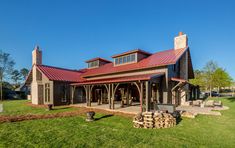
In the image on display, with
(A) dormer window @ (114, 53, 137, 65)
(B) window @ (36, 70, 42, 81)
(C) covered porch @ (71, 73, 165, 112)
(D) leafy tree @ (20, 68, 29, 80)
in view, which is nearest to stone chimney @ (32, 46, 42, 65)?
(B) window @ (36, 70, 42, 81)

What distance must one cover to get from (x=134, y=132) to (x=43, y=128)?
502 cm

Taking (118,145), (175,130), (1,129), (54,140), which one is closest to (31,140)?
(54,140)

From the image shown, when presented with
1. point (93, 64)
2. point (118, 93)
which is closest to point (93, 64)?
point (93, 64)

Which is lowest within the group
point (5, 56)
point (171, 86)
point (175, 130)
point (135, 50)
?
point (175, 130)

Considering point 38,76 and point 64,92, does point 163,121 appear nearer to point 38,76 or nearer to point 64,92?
point 64,92

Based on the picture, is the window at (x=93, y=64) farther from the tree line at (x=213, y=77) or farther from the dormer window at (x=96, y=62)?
the tree line at (x=213, y=77)

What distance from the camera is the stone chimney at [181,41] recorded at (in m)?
16.7

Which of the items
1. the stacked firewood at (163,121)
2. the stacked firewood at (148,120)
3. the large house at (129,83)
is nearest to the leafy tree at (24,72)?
the large house at (129,83)

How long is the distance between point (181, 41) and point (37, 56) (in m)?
19.4

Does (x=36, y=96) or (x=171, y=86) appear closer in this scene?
(x=171, y=86)

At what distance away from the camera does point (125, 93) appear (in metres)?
18.6

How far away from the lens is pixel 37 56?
68.4 feet

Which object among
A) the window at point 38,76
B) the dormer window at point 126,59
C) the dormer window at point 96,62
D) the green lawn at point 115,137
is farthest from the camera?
the dormer window at point 96,62

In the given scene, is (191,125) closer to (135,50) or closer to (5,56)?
(135,50)
